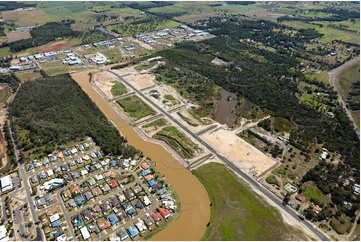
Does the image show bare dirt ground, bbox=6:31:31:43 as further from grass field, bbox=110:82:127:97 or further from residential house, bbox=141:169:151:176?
residential house, bbox=141:169:151:176

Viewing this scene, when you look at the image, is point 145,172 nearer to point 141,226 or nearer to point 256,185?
point 141,226

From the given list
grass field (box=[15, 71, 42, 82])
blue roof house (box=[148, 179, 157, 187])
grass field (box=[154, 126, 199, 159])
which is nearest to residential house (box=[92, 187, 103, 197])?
blue roof house (box=[148, 179, 157, 187])

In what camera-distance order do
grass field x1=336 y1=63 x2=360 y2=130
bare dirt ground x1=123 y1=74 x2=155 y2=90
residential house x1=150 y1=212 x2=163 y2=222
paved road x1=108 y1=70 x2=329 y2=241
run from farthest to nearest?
bare dirt ground x1=123 y1=74 x2=155 y2=90 < grass field x1=336 y1=63 x2=360 y2=130 < residential house x1=150 y1=212 x2=163 y2=222 < paved road x1=108 y1=70 x2=329 y2=241

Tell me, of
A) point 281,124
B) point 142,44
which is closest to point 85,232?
point 281,124

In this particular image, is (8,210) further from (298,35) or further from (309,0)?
(309,0)

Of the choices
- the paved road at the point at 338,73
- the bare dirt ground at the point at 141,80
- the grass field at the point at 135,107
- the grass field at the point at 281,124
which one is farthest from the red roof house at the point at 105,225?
the paved road at the point at 338,73
